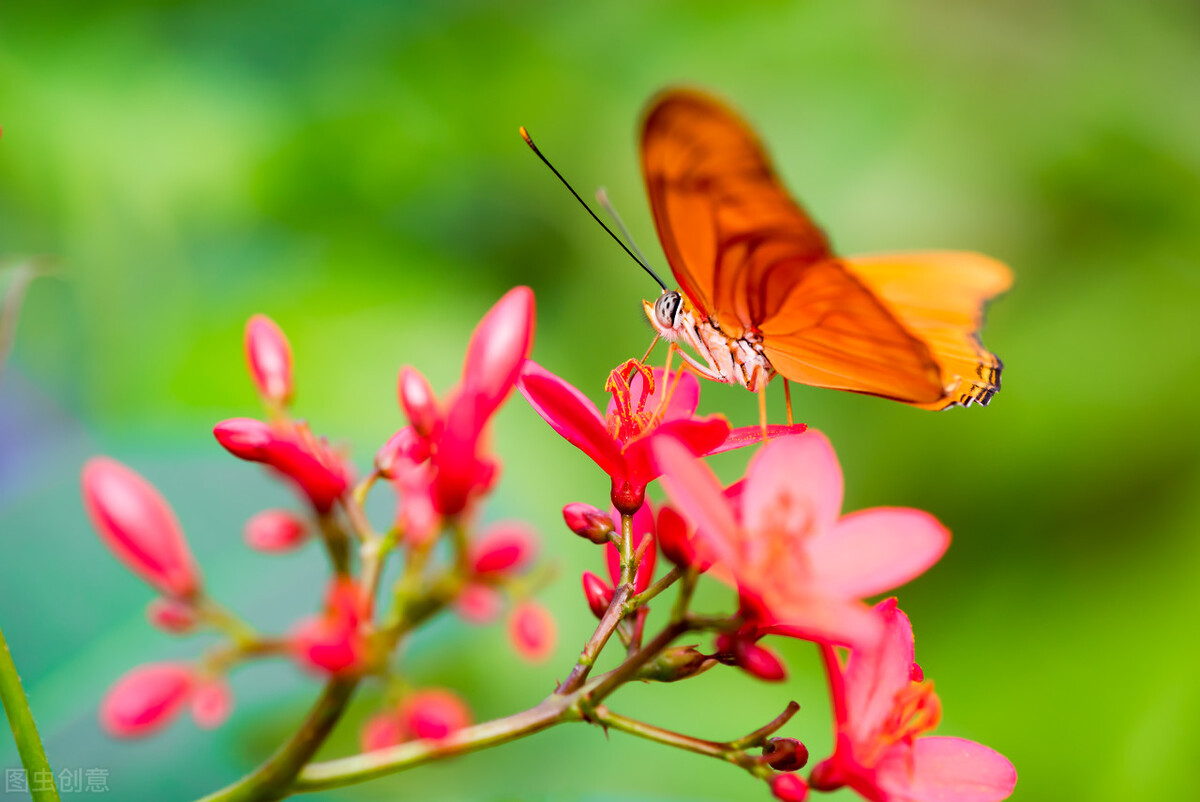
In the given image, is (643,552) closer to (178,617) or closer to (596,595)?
(596,595)

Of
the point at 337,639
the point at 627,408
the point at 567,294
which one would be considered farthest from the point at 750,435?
the point at 567,294

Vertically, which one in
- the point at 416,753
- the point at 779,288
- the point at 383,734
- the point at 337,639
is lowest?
the point at 383,734

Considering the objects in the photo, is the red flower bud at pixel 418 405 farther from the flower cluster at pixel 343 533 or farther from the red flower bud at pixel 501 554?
the red flower bud at pixel 501 554

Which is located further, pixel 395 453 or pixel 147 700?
pixel 395 453

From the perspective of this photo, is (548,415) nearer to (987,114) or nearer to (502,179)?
(502,179)

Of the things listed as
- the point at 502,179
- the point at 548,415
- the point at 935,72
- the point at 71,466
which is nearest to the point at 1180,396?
the point at 935,72
